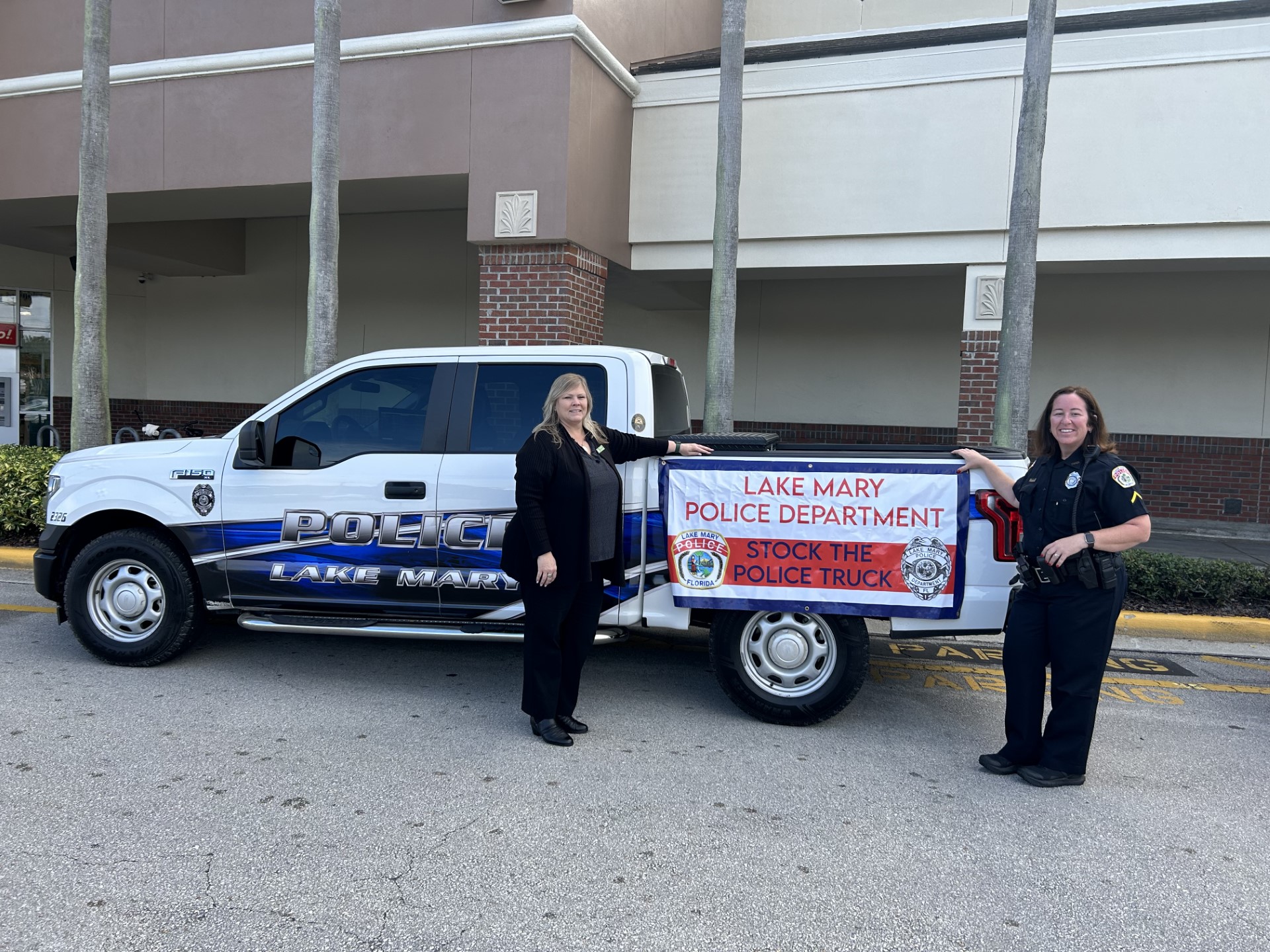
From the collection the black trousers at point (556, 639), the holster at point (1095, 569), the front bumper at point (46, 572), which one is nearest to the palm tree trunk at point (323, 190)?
the front bumper at point (46, 572)

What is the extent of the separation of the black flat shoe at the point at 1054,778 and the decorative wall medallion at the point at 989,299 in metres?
6.72

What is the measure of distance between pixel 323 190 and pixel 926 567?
22.4 feet

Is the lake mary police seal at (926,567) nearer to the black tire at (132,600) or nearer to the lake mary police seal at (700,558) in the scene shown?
the lake mary police seal at (700,558)

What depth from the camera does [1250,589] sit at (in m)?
7.30

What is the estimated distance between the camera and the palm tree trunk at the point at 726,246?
862 cm

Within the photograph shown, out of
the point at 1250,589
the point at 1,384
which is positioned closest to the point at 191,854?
the point at 1250,589

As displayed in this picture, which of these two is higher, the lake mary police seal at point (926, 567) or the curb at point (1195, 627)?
the lake mary police seal at point (926, 567)

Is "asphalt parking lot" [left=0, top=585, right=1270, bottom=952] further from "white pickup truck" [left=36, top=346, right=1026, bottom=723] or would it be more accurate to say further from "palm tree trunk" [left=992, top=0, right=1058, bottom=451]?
"palm tree trunk" [left=992, top=0, right=1058, bottom=451]

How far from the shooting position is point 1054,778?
4.23m

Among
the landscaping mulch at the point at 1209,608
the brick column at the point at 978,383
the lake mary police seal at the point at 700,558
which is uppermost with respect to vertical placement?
the brick column at the point at 978,383

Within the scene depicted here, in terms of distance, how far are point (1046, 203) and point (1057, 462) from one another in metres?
6.64

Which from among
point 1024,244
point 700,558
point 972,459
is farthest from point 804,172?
point 700,558

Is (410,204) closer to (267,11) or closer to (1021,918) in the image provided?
(267,11)

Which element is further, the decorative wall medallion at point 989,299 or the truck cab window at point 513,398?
the decorative wall medallion at point 989,299
